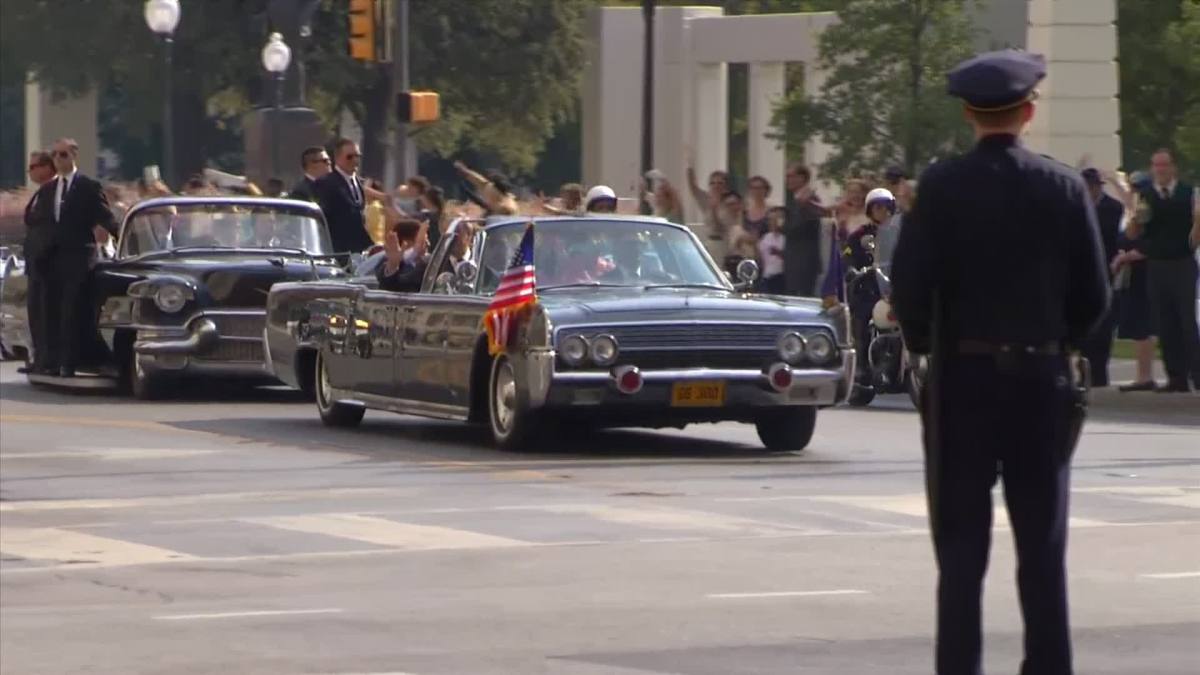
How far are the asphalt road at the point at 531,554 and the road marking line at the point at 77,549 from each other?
0.03 m

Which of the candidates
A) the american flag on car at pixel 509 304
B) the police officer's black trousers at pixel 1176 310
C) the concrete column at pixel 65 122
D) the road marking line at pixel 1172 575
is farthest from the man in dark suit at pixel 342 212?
the concrete column at pixel 65 122

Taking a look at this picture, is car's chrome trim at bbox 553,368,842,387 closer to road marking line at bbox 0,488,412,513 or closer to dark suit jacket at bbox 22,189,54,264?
road marking line at bbox 0,488,412,513

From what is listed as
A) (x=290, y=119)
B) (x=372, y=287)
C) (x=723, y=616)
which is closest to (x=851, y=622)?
(x=723, y=616)

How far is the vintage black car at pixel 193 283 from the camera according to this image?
2117 centimetres

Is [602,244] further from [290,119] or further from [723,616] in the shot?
[290,119]

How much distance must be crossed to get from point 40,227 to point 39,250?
18 centimetres

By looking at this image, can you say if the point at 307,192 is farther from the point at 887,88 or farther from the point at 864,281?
the point at 887,88

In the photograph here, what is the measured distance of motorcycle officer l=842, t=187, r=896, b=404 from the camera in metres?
21.3

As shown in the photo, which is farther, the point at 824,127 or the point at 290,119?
the point at 824,127

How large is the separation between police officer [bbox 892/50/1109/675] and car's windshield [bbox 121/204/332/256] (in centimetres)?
1525

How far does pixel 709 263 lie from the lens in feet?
57.6

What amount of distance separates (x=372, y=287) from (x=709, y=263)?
297 cm

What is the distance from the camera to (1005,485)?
734cm

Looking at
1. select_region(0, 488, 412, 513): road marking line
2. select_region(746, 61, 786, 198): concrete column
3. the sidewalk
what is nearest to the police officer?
select_region(0, 488, 412, 513): road marking line
